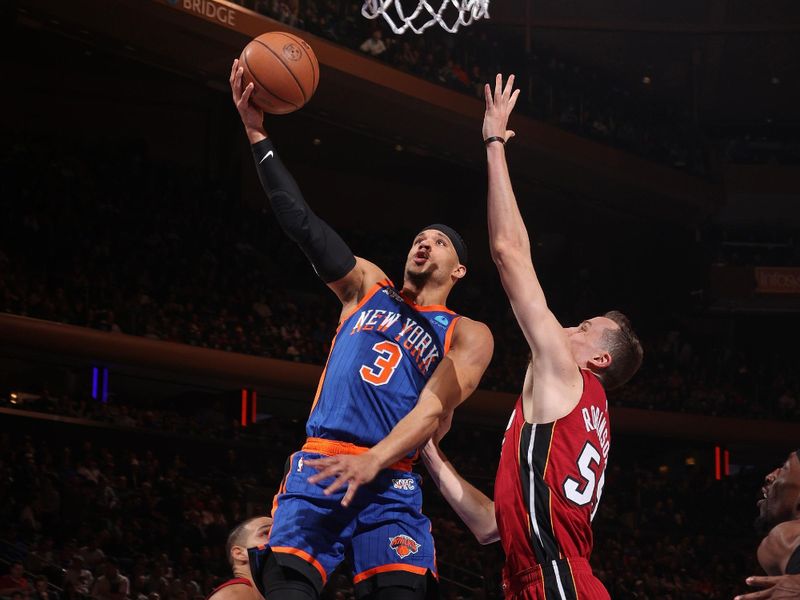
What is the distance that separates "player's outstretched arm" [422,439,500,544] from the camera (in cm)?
482

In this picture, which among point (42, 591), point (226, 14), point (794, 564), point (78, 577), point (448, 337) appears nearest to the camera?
point (794, 564)

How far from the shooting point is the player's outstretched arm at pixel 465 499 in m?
4.82

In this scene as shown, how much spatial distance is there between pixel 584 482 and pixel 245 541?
2164mm

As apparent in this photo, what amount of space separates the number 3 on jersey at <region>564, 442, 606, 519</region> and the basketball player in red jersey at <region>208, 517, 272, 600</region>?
1.77 meters

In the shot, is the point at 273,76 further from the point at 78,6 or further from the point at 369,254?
the point at 369,254

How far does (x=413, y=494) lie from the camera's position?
4.43 metres

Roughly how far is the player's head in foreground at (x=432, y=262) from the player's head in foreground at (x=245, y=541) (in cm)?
158

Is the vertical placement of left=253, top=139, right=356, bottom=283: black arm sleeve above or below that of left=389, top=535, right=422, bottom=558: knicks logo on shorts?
above

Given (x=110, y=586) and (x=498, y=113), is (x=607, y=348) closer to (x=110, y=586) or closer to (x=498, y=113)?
(x=498, y=113)

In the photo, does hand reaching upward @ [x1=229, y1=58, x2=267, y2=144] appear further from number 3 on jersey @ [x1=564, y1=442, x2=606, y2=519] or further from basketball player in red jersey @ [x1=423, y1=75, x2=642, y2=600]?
number 3 on jersey @ [x1=564, y1=442, x2=606, y2=519]

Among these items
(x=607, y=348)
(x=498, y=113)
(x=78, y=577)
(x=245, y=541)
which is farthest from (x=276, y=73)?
(x=78, y=577)

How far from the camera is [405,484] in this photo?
441 centimetres

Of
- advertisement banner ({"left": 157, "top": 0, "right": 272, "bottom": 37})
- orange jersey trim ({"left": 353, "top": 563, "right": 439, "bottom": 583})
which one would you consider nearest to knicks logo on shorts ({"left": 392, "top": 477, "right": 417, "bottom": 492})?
orange jersey trim ({"left": 353, "top": 563, "right": 439, "bottom": 583})

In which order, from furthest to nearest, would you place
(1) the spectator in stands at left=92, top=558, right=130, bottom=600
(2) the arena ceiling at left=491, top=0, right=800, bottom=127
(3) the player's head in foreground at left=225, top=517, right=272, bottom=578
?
(2) the arena ceiling at left=491, top=0, right=800, bottom=127
(1) the spectator in stands at left=92, top=558, right=130, bottom=600
(3) the player's head in foreground at left=225, top=517, right=272, bottom=578
